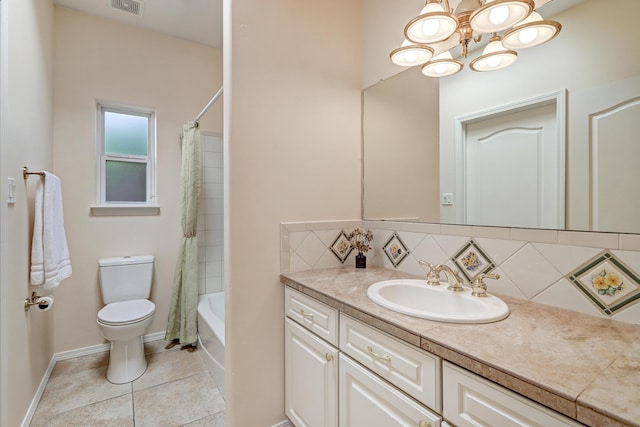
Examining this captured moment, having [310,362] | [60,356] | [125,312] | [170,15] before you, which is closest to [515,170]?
[310,362]

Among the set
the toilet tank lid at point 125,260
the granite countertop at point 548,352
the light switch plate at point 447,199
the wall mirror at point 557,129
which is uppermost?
A: the wall mirror at point 557,129

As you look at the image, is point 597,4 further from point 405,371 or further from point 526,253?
point 405,371

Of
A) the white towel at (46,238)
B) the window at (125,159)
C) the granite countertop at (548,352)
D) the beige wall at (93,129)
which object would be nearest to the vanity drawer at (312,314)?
the granite countertop at (548,352)

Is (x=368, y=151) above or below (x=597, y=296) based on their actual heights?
above

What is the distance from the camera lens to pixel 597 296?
0.97 m

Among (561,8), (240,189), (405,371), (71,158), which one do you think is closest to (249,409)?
(405,371)

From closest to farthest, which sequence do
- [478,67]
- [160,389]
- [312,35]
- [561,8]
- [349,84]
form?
[561,8], [478,67], [312,35], [349,84], [160,389]

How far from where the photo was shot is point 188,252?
2.54 meters

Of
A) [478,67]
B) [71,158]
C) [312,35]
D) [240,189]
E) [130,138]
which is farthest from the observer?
[130,138]

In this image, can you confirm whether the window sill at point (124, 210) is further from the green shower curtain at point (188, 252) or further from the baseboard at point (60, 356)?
the baseboard at point (60, 356)

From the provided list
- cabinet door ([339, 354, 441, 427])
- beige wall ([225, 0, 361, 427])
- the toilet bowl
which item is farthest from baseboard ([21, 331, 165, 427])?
cabinet door ([339, 354, 441, 427])

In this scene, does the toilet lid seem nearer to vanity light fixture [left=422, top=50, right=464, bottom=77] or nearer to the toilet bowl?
the toilet bowl

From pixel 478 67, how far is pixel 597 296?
39.2 inches

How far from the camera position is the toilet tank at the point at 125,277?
7.89ft
